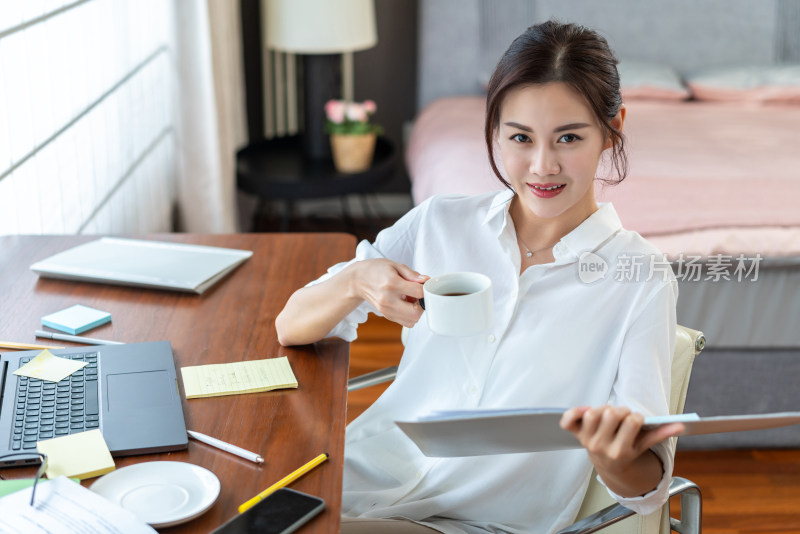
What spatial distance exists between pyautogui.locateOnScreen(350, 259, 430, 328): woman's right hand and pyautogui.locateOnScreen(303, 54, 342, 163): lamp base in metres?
2.24

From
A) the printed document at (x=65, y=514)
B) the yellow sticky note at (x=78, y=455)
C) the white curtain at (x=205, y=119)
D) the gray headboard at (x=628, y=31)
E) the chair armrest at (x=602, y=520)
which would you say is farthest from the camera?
the gray headboard at (x=628, y=31)

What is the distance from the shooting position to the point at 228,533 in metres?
0.90

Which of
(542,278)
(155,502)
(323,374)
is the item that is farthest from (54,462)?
(542,278)

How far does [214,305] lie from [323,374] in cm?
31

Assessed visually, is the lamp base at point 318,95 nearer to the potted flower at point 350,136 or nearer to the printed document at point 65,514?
the potted flower at point 350,136

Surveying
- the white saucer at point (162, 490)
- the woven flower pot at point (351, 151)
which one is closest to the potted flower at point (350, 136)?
the woven flower pot at point (351, 151)

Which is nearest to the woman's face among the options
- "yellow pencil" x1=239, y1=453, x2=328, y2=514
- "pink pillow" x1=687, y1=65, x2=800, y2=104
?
"yellow pencil" x1=239, y1=453, x2=328, y2=514

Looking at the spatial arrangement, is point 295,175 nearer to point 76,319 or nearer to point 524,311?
point 76,319

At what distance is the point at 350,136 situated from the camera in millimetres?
3268

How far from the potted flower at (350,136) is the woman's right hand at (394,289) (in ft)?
6.75

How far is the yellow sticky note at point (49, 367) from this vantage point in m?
1.20

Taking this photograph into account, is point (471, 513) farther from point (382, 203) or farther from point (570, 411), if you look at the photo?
point (382, 203)

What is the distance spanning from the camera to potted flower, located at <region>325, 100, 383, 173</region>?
328cm

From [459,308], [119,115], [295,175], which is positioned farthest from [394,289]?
[295,175]
